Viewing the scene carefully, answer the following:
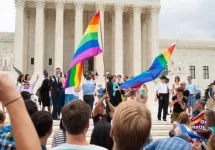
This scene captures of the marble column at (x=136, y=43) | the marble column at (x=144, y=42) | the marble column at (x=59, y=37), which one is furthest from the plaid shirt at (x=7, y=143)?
the marble column at (x=144, y=42)

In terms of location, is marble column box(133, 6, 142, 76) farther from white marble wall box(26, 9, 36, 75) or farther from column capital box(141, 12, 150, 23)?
white marble wall box(26, 9, 36, 75)

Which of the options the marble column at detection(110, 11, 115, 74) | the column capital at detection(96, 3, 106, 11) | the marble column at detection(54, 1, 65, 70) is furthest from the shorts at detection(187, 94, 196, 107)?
the column capital at detection(96, 3, 106, 11)

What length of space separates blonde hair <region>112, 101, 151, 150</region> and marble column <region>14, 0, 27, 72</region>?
124ft

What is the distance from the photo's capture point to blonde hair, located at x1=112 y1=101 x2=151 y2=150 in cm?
219

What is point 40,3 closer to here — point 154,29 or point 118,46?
point 118,46

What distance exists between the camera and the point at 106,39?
4597cm

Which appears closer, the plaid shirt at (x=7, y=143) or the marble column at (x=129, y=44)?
the plaid shirt at (x=7, y=143)

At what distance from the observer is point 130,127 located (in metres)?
2.18

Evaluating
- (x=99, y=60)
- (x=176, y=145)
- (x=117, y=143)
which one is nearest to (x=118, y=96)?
(x=176, y=145)

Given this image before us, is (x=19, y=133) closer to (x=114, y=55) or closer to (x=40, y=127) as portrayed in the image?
(x=40, y=127)

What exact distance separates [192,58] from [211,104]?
40.6m

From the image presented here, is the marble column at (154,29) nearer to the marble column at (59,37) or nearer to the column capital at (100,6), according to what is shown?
the column capital at (100,6)

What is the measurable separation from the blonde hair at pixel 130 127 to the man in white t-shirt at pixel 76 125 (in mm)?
529

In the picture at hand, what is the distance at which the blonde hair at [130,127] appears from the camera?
219 centimetres
